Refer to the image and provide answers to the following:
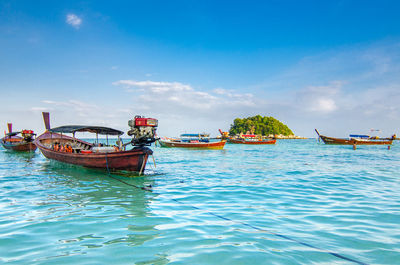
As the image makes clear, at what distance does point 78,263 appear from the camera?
4172mm

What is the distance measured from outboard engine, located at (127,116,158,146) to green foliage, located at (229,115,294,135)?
140544 millimetres

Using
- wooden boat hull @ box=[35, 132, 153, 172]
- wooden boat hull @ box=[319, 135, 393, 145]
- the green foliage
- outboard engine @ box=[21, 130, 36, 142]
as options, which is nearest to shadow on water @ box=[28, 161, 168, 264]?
wooden boat hull @ box=[35, 132, 153, 172]

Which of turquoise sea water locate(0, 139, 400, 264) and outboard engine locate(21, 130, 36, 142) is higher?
outboard engine locate(21, 130, 36, 142)

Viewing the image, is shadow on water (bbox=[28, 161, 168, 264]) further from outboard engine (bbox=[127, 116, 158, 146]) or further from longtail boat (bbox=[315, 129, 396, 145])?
longtail boat (bbox=[315, 129, 396, 145])

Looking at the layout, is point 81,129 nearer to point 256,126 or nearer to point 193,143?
point 193,143

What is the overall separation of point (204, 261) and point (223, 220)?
2265mm

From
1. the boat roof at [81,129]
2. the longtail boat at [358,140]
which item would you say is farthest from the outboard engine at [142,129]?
the longtail boat at [358,140]

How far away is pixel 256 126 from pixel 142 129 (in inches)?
5903

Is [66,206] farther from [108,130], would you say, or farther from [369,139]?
[369,139]

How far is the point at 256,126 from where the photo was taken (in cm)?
15762

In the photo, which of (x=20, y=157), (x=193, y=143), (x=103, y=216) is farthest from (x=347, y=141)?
(x=103, y=216)

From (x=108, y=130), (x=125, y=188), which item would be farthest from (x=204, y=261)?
(x=108, y=130)

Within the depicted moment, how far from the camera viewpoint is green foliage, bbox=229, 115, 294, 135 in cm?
15462

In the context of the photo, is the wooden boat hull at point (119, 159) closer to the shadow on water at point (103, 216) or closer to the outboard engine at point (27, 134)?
the shadow on water at point (103, 216)
